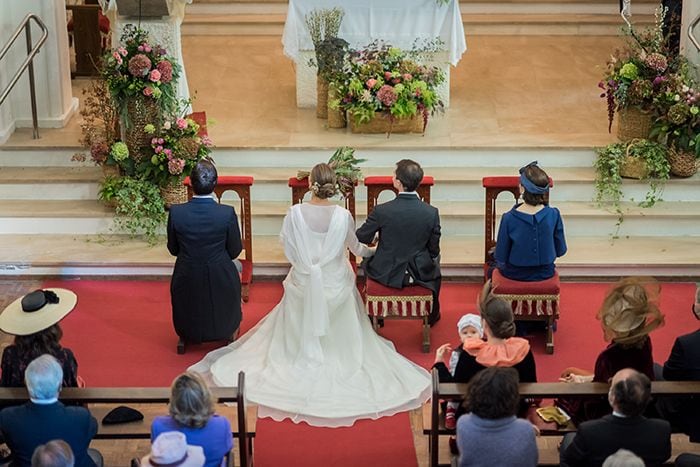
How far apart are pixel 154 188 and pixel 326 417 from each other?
3276 mm

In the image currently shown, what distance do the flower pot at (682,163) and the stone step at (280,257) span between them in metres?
0.64

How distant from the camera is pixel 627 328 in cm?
655

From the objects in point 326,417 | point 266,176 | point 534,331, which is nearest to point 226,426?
point 326,417

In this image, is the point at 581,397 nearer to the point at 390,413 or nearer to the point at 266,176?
the point at 390,413

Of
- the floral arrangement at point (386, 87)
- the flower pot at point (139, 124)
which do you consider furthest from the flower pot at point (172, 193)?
the floral arrangement at point (386, 87)

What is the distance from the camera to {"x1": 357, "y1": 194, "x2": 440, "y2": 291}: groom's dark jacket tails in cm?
822

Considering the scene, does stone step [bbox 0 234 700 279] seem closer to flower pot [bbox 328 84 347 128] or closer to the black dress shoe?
the black dress shoe

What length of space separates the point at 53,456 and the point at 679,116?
6.49 meters

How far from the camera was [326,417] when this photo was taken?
7.48 m

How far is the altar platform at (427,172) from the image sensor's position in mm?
9805

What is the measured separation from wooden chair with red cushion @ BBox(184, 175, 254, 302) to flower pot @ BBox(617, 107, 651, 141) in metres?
3.33

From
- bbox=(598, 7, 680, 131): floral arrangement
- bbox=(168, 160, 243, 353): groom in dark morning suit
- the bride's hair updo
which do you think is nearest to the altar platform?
bbox=(598, 7, 680, 131): floral arrangement

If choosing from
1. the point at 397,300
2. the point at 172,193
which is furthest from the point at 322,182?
the point at 172,193

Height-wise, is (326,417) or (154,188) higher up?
(154,188)
